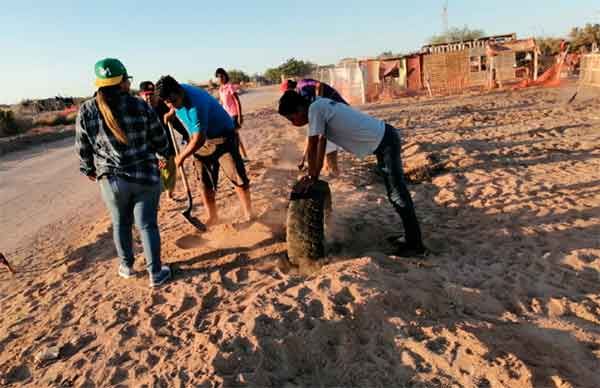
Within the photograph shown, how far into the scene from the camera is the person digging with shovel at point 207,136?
13.4 ft

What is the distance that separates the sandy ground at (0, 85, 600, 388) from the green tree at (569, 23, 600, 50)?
104 ft

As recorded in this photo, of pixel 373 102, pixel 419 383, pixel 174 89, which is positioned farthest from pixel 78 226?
pixel 373 102

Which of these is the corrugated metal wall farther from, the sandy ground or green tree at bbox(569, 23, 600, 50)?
green tree at bbox(569, 23, 600, 50)

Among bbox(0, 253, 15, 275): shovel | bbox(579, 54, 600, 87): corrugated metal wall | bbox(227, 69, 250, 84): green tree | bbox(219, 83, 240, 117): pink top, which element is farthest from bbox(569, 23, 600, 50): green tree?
bbox(227, 69, 250, 84): green tree

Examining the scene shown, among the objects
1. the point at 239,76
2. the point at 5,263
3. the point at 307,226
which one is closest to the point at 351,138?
the point at 307,226

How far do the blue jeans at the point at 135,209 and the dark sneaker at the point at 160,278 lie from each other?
3 centimetres

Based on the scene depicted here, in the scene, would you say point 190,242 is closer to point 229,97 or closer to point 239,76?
point 229,97

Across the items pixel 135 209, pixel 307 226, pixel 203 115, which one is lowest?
pixel 307 226

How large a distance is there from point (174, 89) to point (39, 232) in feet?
11.0

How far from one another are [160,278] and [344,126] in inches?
76.7

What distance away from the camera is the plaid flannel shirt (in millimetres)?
3539

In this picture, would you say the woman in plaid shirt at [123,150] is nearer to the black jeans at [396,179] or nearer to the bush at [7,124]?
the black jeans at [396,179]

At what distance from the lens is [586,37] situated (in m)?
32.8

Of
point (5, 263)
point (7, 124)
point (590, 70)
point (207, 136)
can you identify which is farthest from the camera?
point (7, 124)
